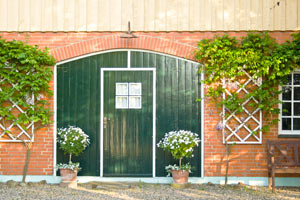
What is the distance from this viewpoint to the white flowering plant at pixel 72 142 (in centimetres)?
726

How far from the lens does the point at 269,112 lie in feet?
24.5

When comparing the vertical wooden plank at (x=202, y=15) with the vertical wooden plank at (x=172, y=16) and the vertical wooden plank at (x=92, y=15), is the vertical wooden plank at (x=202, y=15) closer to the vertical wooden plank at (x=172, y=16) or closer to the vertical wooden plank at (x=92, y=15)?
the vertical wooden plank at (x=172, y=16)

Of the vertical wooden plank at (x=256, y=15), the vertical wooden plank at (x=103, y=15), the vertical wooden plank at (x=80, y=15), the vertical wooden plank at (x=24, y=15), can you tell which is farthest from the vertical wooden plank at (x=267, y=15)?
the vertical wooden plank at (x=24, y=15)

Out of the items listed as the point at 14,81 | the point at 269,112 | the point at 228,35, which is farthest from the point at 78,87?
the point at 269,112

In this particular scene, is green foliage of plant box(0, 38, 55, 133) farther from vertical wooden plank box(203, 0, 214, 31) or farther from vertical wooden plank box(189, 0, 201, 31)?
vertical wooden plank box(203, 0, 214, 31)

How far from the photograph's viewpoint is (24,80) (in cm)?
738

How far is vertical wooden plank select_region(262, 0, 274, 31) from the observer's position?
7.56 m

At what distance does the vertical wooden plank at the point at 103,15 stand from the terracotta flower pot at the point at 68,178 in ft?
9.54

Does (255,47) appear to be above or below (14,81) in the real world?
above

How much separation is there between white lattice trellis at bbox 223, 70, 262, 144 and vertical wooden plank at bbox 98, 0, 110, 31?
2666mm

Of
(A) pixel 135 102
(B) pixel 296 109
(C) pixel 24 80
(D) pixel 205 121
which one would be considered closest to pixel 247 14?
(B) pixel 296 109

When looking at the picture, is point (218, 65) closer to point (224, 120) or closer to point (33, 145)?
point (224, 120)

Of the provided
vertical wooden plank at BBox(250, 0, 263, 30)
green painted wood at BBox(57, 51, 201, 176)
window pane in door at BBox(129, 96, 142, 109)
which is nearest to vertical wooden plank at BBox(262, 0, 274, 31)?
vertical wooden plank at BBox(250, 0, 263, 30)

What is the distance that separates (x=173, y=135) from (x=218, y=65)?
5.49 feet
